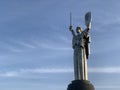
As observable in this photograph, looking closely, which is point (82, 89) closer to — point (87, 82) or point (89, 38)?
point (87, 82)

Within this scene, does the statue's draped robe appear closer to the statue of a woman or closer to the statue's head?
the statue of a woman

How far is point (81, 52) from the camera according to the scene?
2428cm

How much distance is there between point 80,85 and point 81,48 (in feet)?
9.68

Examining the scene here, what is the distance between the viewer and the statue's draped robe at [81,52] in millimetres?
23703

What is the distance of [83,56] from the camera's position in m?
24.2

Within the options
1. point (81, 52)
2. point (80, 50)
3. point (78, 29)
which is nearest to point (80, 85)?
point (81, 52)

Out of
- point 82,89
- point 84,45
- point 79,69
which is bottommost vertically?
point 82,89

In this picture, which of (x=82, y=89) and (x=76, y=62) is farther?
(x=76, y=62)

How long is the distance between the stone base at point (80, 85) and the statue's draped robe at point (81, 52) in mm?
847

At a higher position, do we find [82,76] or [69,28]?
[69,28]

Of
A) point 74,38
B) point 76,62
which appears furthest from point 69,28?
point 76,62

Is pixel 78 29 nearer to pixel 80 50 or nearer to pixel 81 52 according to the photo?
pixel 80 50

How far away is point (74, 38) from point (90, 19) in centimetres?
166

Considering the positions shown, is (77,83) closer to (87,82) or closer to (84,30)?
(87,82)
